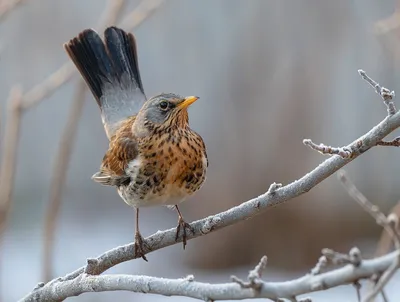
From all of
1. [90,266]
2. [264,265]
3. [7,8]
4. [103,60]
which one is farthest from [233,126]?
[264,265]

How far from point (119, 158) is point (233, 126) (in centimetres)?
605

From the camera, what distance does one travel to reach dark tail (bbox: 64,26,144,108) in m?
4.47

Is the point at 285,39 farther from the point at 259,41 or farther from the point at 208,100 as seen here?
the point at 208,100

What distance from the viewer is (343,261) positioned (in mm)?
1729

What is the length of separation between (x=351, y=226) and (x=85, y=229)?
3286 millimetres

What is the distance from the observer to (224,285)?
198 centimetres

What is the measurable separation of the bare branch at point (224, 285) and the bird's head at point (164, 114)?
1.14 m

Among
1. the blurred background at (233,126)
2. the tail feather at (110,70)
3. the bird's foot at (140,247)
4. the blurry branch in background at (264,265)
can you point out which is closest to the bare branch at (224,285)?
the blurry branch in background at (264,265)

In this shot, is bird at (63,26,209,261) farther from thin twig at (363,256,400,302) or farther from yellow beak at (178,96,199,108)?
thin twig at (363,256,400,302)

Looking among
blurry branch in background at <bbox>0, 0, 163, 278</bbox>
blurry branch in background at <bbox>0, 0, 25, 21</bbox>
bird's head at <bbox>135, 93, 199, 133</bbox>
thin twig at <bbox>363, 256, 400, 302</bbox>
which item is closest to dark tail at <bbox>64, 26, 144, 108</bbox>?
blurry branch in background at <bbox>0, 0, 163, 278</bbox>

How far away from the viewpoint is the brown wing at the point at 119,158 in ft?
12.6

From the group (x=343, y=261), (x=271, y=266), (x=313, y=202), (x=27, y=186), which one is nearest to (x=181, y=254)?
(x=271, y=266)

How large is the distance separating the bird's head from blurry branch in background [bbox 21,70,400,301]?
697 mm

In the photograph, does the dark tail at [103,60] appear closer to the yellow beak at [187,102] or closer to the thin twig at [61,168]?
the thin twig at [61,168]
